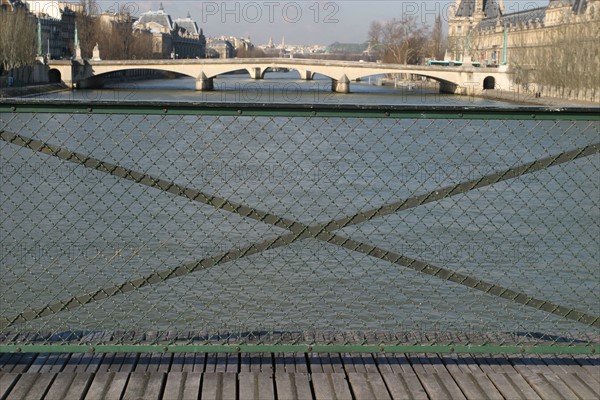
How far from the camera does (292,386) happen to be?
3.63 meters

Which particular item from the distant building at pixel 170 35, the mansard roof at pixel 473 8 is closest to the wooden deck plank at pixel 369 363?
the distant building at pixel 170 35

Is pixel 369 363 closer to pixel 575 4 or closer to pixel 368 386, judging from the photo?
pixel 368 386

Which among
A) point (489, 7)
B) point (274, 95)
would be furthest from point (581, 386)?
point (489, 7)

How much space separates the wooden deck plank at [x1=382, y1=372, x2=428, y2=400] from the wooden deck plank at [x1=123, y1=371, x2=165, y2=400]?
0.87m

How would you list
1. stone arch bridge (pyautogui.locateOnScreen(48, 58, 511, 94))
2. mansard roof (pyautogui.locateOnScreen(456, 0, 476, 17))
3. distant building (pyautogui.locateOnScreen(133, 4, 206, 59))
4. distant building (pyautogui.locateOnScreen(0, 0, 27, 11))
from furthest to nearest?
mansard roof (pyautogui.locateOnScreen(456, 0, 476, 17)) < distant building (pyautogui.locateOnScreen(133, 4, 206, 59)) < distant building (pyautogui.locateOnScreen(0, 0, 27, 11)) < stone arch bridge (pyautogui.locateOnScreen(48, 58, 511, 94))

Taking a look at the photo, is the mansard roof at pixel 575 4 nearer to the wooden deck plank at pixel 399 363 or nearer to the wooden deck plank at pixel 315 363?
the wooden deck plank at pixel 399 363

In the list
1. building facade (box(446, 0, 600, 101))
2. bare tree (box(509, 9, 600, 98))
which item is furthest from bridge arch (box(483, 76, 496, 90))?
bare tree (box(509, 9, 600, 98))

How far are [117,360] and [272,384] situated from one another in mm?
672

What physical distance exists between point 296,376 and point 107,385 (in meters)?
0.72

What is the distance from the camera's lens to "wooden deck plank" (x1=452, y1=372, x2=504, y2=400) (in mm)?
3592

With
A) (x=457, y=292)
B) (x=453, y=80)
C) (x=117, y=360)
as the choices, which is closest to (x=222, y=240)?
(x=457, y=292)

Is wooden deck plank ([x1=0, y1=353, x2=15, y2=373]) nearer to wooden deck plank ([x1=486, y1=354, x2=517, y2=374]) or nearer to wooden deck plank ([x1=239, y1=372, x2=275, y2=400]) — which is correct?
wooden deck plank ([x1=239, y1=372, x2=275, y2=400])

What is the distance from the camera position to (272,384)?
3.65 metres

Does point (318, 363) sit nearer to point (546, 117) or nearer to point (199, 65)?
point (546, 117)
